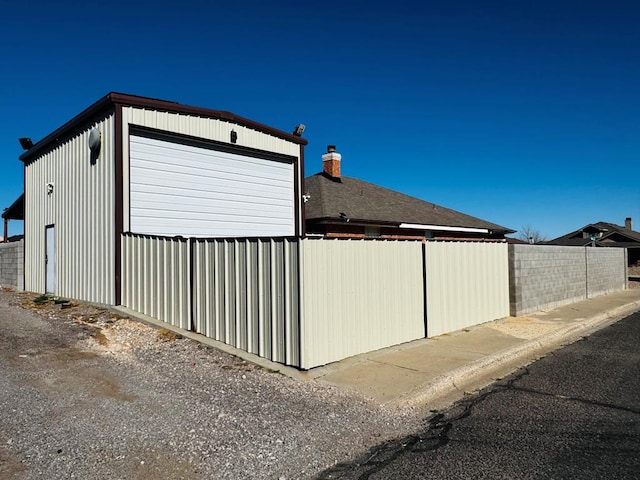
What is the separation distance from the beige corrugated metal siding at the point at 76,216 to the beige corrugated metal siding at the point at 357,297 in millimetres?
5991

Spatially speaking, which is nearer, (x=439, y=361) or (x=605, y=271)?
(x=439, y=361)

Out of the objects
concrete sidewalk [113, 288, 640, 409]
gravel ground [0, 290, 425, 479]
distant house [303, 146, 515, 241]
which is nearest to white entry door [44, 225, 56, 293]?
concrete sidewalk [113, 288, 640, 409]

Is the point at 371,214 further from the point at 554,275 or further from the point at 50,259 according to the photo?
the point at 50,259

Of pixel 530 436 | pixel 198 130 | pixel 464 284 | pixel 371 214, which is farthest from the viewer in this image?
pixel 371 214

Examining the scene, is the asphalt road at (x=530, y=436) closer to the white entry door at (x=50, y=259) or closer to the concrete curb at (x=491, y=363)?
the concrete curb at (x=491, y=363)

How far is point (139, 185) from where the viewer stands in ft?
39.3

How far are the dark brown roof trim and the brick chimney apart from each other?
8.32 m

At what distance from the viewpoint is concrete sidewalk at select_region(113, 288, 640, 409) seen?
6312 mm

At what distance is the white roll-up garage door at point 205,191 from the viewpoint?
12.2m

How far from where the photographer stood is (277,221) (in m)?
15.9

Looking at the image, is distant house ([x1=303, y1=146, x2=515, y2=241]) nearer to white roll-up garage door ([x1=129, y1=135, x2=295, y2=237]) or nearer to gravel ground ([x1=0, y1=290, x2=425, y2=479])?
white roll-up garage door ([x1=129, y1=135, x2=295, y2=237])

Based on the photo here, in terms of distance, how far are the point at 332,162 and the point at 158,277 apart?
1576cm

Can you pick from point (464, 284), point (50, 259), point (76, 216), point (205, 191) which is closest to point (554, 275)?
point (464, 284)

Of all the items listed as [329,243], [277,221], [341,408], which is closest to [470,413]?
[341,408]
